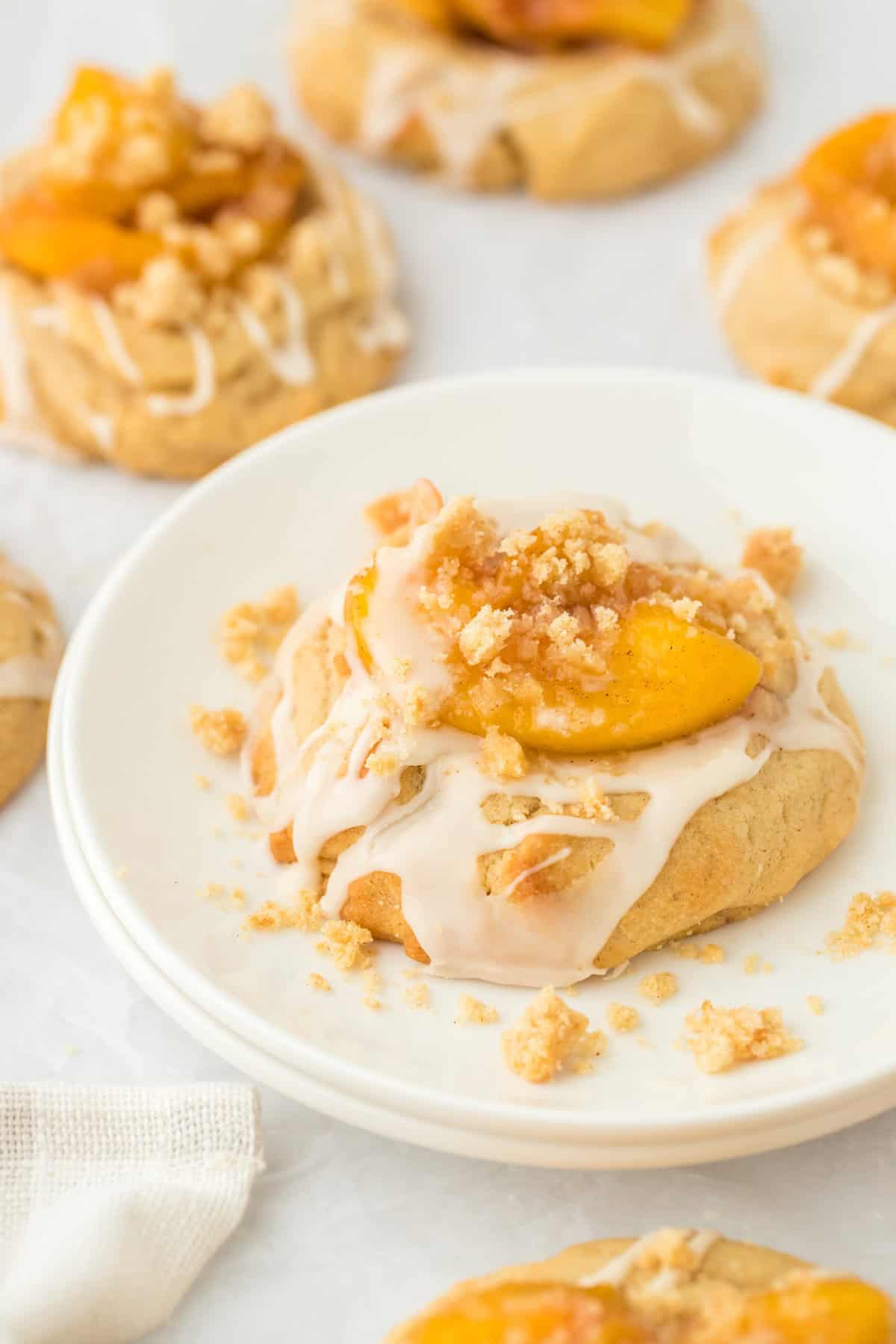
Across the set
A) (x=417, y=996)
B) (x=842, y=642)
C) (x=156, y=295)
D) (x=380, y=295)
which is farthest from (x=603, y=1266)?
Answer: (x=380, y=295)

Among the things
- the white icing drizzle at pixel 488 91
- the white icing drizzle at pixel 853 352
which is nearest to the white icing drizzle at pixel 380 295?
the white icing drizzle at pixel 488 91

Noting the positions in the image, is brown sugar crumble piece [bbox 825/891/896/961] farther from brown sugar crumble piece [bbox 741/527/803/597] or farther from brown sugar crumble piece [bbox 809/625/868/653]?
brown sugar crumble piece [bbox 741/527/803/597]

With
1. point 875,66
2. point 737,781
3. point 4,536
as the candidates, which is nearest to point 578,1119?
point 737,781

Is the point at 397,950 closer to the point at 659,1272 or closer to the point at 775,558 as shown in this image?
the point at 659,1272

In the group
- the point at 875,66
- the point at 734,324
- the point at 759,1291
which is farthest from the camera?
the point at 875,66

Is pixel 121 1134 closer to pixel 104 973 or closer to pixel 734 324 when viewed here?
pixel 104 973
